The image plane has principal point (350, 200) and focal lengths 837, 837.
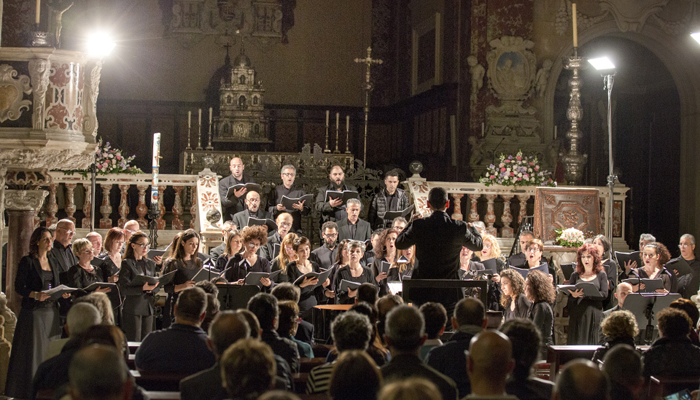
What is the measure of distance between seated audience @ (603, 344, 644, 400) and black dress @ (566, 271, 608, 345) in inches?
165

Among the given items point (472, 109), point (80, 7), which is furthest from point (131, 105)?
point (472, 109)

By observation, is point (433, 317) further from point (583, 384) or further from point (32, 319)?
point (32, 319)

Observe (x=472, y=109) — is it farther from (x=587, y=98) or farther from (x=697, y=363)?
(x=697, y=363)

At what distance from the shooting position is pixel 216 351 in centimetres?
384

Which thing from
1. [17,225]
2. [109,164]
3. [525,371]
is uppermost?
[109,164]

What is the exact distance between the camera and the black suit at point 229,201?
33.5ft

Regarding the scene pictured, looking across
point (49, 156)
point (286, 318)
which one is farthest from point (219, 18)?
point (286, 318)

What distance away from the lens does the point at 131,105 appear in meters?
16.1

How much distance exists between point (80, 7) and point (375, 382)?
1298 cm

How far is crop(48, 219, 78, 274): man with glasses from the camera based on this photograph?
709 cm

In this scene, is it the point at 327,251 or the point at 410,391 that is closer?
the point at 410,391

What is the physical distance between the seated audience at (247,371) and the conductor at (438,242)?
10.2 feet

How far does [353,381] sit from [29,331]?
Answer: 419 cm

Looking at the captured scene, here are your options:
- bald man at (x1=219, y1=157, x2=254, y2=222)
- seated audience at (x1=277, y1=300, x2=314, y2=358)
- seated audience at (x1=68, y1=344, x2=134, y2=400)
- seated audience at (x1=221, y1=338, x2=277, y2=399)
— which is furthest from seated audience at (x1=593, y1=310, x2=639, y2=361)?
bald man at (x1=219, y1=157, x2=254, y2=222)
